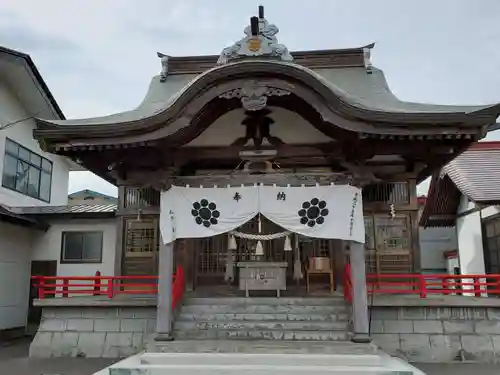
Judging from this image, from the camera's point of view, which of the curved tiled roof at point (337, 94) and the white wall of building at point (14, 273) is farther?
the white wall of building at point (14, 273)

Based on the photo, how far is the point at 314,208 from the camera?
807 centimetres

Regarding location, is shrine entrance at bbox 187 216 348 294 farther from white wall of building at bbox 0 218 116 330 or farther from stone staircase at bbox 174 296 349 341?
white wall of building at bbox 0 218 116 330

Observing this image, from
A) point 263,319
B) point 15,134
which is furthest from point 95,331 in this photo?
point 15,134

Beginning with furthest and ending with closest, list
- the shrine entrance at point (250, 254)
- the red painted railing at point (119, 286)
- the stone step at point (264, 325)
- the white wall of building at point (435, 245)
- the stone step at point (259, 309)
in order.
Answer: the white wall of building at point (435, 245)
the shrine entrance at point (250, 254)
the red painted railing at point (119, 286)
the stone step at point (259, 309)
the stone step at point (264, 325)

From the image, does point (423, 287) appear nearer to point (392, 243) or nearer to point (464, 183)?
point (392, 243)

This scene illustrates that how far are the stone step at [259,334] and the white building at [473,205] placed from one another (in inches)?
264

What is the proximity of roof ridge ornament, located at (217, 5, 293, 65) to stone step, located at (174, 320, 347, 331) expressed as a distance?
Result: 4.54 meters

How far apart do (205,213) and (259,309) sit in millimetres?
2172

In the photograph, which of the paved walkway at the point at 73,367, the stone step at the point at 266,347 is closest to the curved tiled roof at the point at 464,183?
the paved walkway at the point at 73,367

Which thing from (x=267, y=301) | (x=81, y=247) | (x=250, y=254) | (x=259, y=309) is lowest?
(x=259, y=309)

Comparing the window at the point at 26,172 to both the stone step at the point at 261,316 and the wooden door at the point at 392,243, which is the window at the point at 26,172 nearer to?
the stone step at the point at 261,316

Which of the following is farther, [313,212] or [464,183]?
[464,183]

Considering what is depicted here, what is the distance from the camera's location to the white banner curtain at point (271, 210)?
26.3ft

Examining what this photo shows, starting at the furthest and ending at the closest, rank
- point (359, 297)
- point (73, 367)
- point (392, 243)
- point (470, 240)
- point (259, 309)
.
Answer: point (470, 240) < point (392, 243) < point (259, 309) < point (73, 367) < point (359, 297)
